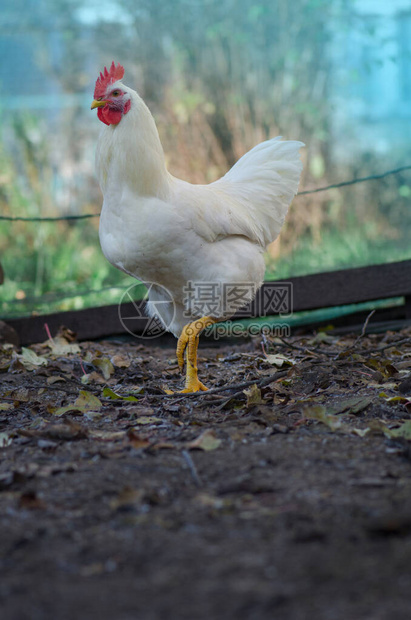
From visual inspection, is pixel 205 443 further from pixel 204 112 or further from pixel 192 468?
pixel 204 112

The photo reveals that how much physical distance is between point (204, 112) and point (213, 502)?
4.37 metres

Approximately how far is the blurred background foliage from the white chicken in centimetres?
190

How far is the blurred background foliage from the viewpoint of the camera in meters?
5.34

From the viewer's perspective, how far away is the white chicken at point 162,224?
10.7 feet

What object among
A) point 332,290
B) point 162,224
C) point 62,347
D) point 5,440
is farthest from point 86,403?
point 332,290

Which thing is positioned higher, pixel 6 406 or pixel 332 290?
pixel 332 290

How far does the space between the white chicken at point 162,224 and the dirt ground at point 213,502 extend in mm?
601

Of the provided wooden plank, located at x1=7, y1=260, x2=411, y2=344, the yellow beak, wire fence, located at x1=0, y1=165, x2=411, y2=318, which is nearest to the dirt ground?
the yellow beak

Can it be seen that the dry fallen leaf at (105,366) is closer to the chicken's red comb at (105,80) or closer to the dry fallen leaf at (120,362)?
the dry fallen leaf at (120,362)

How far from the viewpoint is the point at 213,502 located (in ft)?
5.71

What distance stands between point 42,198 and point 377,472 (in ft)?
13.9

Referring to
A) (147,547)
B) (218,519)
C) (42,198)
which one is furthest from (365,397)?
(42,198)

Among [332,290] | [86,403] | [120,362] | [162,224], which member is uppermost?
[162,224]

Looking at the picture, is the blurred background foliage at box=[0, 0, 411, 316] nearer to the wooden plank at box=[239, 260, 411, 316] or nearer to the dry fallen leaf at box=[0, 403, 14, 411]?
the wooden plank at box=[239, 260, 411, 316]
